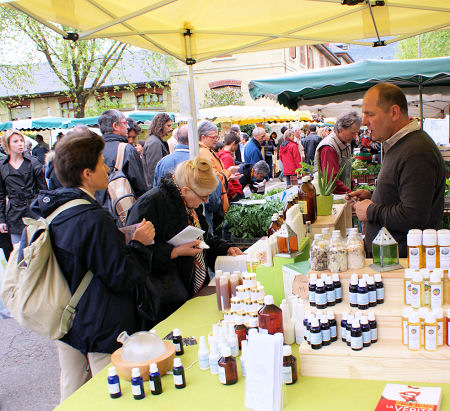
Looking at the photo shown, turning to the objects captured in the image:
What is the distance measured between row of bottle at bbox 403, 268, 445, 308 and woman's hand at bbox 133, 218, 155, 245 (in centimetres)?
136

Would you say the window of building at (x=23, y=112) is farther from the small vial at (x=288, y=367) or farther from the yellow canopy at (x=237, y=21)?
the small vial at (x=288, y=367)

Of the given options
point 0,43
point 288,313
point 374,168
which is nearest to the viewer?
point 288,313

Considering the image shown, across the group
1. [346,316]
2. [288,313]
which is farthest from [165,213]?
[346,316]

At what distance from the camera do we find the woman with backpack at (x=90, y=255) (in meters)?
2.24

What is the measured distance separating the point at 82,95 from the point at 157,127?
12.0m

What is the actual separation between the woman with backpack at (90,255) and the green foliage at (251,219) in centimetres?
204

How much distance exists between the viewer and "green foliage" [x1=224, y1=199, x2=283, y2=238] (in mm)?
4371

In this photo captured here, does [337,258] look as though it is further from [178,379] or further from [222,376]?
[178,379]

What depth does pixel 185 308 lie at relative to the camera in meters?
2.92

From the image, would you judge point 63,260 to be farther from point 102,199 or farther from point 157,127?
point 157,127

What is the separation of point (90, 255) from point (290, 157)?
11023 millimetres

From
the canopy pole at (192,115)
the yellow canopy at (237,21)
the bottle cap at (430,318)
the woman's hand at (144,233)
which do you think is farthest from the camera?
the canopy pole at (192,115)

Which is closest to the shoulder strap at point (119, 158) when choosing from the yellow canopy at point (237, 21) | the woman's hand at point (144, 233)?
the yellow canopy at point (237, 21)

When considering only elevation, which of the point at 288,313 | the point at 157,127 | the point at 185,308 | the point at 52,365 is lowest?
the point at 52,365
